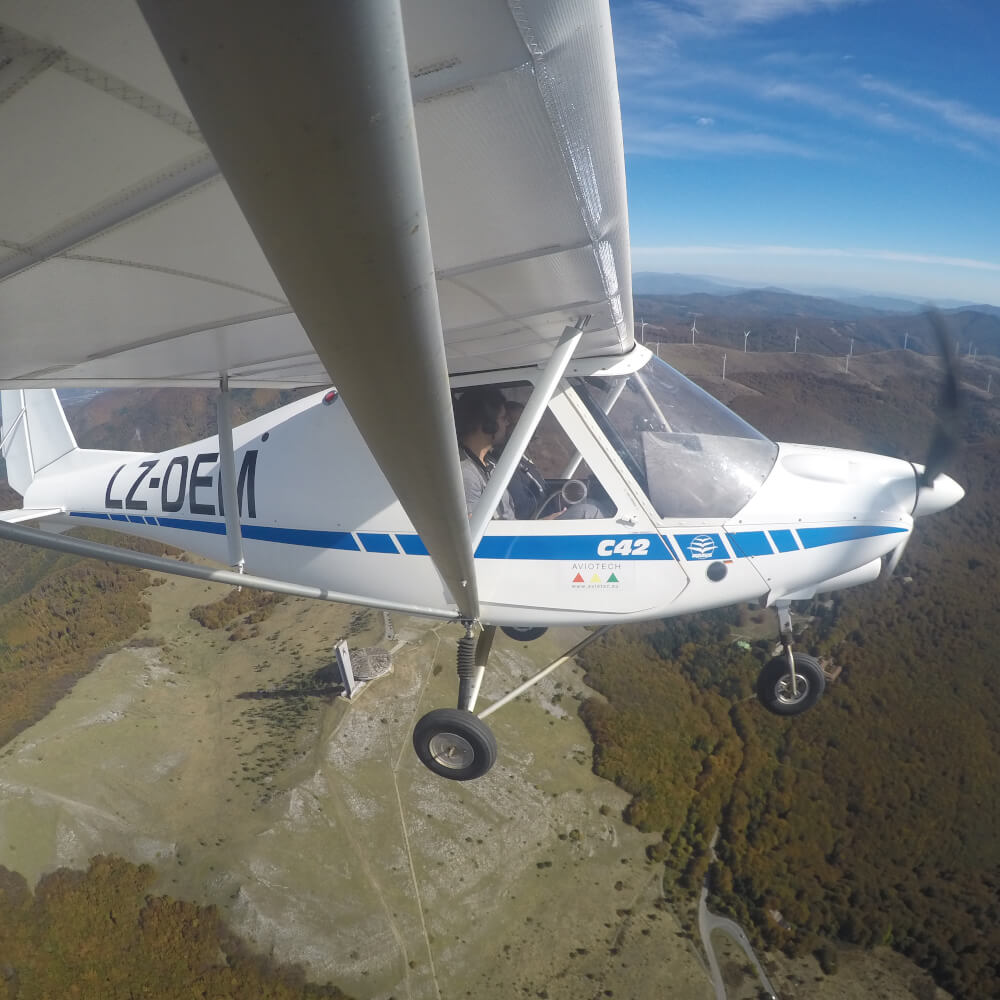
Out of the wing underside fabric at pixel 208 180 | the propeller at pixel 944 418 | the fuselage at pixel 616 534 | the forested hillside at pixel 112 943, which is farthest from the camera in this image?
the forested hillside at pixel 112 943

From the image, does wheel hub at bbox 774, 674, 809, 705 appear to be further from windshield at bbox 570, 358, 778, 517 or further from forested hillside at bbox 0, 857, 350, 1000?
forested hillside at bbox 0, 857, 350, 1000

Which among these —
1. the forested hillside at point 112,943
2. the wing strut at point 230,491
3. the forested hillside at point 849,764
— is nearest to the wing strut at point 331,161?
the wing strut at point 230,491

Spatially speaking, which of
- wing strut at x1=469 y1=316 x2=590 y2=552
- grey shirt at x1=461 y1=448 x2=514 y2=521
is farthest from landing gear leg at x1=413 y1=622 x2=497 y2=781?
wing strut at x1=469 y1=316 x2=590 y2=552

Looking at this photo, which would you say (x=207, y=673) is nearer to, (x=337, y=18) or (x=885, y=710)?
(x=337, y=18)

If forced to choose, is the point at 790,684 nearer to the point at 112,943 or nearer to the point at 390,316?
the point at 390,316

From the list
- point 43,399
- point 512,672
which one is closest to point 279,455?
point 43,399

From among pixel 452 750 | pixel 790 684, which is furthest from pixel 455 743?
pixel 790 684

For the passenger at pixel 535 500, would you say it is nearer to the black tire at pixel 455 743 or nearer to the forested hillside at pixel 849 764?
the black tire at pixel 455 743
